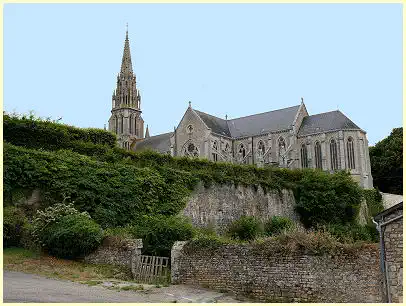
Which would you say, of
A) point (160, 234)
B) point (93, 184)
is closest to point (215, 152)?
point (93, 184)

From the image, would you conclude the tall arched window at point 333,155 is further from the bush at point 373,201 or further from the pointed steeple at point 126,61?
the pointed steeple at point 126,61

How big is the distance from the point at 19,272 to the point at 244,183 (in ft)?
47.4

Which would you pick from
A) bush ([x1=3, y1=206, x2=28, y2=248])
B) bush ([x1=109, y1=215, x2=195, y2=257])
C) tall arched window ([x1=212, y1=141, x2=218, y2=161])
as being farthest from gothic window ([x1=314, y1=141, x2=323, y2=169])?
bush ([x1=3, y1=206, x2=28, y2=248])

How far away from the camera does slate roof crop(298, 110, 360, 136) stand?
47.0 meters

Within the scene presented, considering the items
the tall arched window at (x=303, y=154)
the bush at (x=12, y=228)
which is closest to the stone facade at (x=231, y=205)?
the bush at (x=12, y=228)

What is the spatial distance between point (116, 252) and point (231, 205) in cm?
1051

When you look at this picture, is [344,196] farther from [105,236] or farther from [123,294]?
[123,294]

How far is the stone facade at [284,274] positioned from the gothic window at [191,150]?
121ft

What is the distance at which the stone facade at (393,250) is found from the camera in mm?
10195

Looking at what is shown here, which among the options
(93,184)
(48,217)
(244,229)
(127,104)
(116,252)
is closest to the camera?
(116,252)

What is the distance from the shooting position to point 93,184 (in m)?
18.6

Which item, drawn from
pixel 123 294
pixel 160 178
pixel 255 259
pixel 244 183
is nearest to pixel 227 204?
pixel 244 183

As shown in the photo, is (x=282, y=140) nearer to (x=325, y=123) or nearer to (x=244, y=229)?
(x=325, y=123)

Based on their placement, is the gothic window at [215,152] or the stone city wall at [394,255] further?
the gothic window at [215,152]
